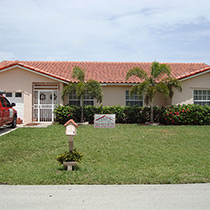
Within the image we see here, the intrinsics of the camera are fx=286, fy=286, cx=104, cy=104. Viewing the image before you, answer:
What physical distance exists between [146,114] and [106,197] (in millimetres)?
12759

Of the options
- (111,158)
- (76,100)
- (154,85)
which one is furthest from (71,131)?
(76,100)

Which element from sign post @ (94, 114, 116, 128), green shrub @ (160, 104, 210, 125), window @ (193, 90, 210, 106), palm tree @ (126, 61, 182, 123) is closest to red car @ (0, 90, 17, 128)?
sign post @ (94, 114, 116, 128)

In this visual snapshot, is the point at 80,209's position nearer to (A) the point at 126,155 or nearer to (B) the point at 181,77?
(A) the point at 126,155

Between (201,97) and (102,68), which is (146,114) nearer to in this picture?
(201,97)

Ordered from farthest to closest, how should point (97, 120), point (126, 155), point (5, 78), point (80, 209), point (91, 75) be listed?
point (91, 75), point (5, 78), point (97, 120), point (126, 155), point (80, 209)

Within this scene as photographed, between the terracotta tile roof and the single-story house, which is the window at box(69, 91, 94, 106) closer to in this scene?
the single-story house

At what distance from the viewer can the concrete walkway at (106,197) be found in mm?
4848

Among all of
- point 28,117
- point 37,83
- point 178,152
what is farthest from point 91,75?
point 178,152

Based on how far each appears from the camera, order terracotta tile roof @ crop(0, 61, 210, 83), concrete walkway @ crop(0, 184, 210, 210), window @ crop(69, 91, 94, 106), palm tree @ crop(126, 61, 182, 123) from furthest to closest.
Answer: terracotta tile roof @ crop(0, 61, 210, 83) → window @ crop(69, 91, 94, 106) → palm tree @ crop(126, 61, 182, 123) → concrete walkway @ crop(0, 184, 210, 210)

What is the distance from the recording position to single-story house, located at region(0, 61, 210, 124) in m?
17.8

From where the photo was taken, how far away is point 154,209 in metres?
4.71

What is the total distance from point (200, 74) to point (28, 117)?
36.9ft

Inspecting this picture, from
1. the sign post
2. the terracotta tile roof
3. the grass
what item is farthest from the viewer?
the terracotta tile roof

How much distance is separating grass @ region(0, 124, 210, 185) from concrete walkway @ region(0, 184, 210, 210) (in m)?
0.35
